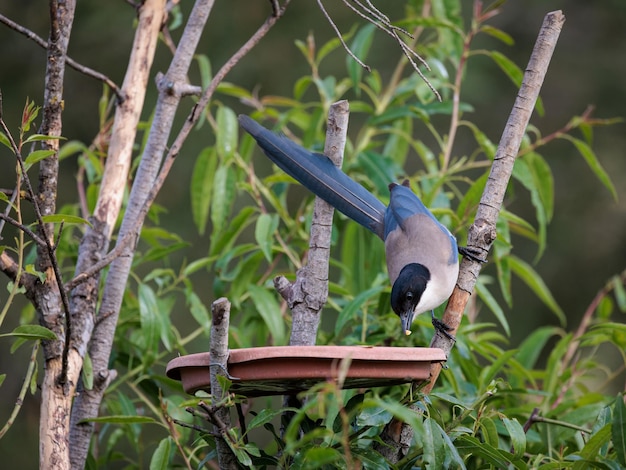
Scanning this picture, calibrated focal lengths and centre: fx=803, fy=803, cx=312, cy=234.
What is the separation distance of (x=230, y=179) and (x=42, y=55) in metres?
4.90

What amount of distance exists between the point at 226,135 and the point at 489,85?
192 inches

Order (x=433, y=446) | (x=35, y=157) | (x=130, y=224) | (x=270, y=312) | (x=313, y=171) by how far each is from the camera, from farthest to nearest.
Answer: (x=270, y=312) < (x=313, y=171) < (x=130, y=224) < (x=35, y=157) < (x=433, y=446)

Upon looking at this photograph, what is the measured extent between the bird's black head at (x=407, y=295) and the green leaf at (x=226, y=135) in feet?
3.06

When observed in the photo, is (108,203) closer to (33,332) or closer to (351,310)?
(33,332)

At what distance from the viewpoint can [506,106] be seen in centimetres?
799

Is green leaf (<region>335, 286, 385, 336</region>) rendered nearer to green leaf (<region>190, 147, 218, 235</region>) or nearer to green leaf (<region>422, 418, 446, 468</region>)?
green leaf (<region>422, 418, 446, 468</region>)

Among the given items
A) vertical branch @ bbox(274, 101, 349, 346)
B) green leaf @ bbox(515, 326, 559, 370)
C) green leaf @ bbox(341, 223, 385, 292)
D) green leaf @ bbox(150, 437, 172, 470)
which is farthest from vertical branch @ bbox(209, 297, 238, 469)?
green leaf @ bbox(515, 326, 559, 370)

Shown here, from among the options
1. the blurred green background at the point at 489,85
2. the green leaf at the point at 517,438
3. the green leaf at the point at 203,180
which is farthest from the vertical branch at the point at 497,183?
the blurred green background at the point at 489,85

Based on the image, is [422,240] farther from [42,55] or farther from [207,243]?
[42,55]

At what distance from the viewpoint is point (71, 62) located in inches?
98.5

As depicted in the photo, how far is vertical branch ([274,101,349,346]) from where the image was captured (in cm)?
241

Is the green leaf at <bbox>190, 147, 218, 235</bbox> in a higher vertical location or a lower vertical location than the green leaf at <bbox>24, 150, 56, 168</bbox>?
higher

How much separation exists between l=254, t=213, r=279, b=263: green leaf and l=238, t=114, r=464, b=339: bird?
277 mm

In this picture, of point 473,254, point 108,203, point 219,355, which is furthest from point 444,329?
point 108,203
